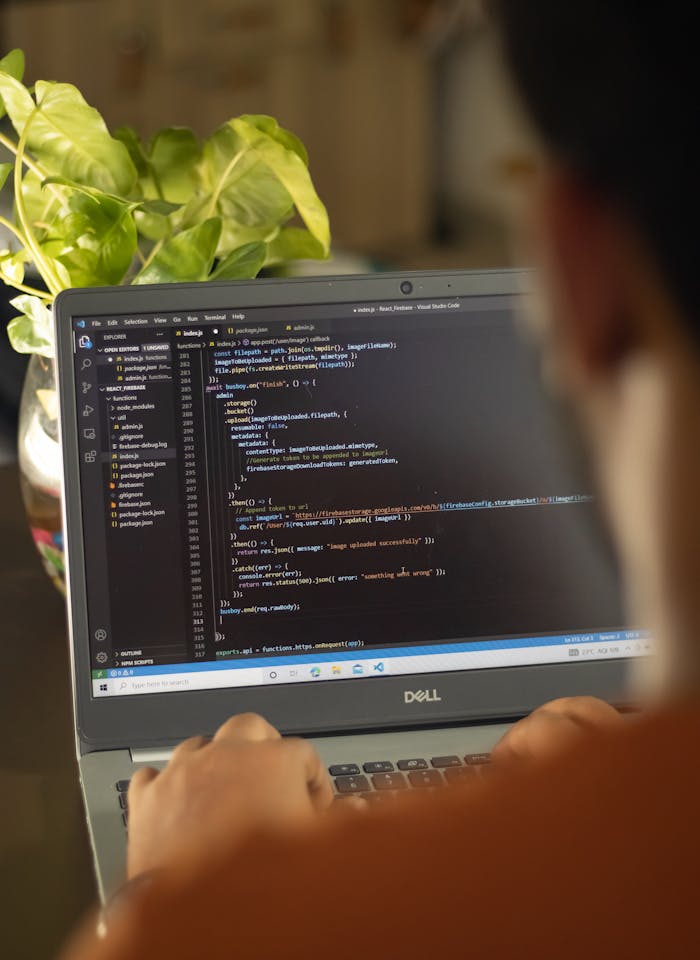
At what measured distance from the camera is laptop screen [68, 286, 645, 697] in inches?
37.7

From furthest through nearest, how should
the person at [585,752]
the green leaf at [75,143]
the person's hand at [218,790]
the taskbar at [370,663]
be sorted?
the green leaf at [75,143] → the taskbar at [370,663] → the person's hand at [218,790] → the person at [585,752]

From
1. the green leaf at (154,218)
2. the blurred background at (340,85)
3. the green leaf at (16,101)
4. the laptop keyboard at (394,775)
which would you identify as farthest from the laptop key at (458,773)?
the blurred background at (340,85)

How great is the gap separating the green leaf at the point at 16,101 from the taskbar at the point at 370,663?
19.6 inches

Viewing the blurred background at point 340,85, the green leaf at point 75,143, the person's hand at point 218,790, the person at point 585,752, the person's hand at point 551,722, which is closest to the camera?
the person at point 585,752

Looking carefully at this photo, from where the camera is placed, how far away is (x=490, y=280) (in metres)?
1.00

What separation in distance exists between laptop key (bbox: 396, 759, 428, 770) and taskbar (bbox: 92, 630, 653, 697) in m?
0.07

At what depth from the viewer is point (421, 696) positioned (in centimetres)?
98

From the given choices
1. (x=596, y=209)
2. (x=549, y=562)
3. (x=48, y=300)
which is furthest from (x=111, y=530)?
(x=596, y=209)

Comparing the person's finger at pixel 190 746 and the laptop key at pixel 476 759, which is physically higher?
the person's finger at pixel 190 746

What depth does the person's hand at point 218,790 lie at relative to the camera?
73 centimetres

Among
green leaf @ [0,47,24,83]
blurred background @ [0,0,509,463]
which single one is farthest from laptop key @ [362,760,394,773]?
blurred background @ [0,0,509,463]

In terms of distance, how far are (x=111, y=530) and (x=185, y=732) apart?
171 mm

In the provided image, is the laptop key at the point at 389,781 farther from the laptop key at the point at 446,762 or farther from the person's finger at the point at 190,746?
the person's finger at the point at 190,746

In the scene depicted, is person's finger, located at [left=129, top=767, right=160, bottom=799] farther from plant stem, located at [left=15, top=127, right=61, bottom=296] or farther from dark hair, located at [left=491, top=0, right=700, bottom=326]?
dark hair, located at [left=491, top=0, right=700, bottom=326]
